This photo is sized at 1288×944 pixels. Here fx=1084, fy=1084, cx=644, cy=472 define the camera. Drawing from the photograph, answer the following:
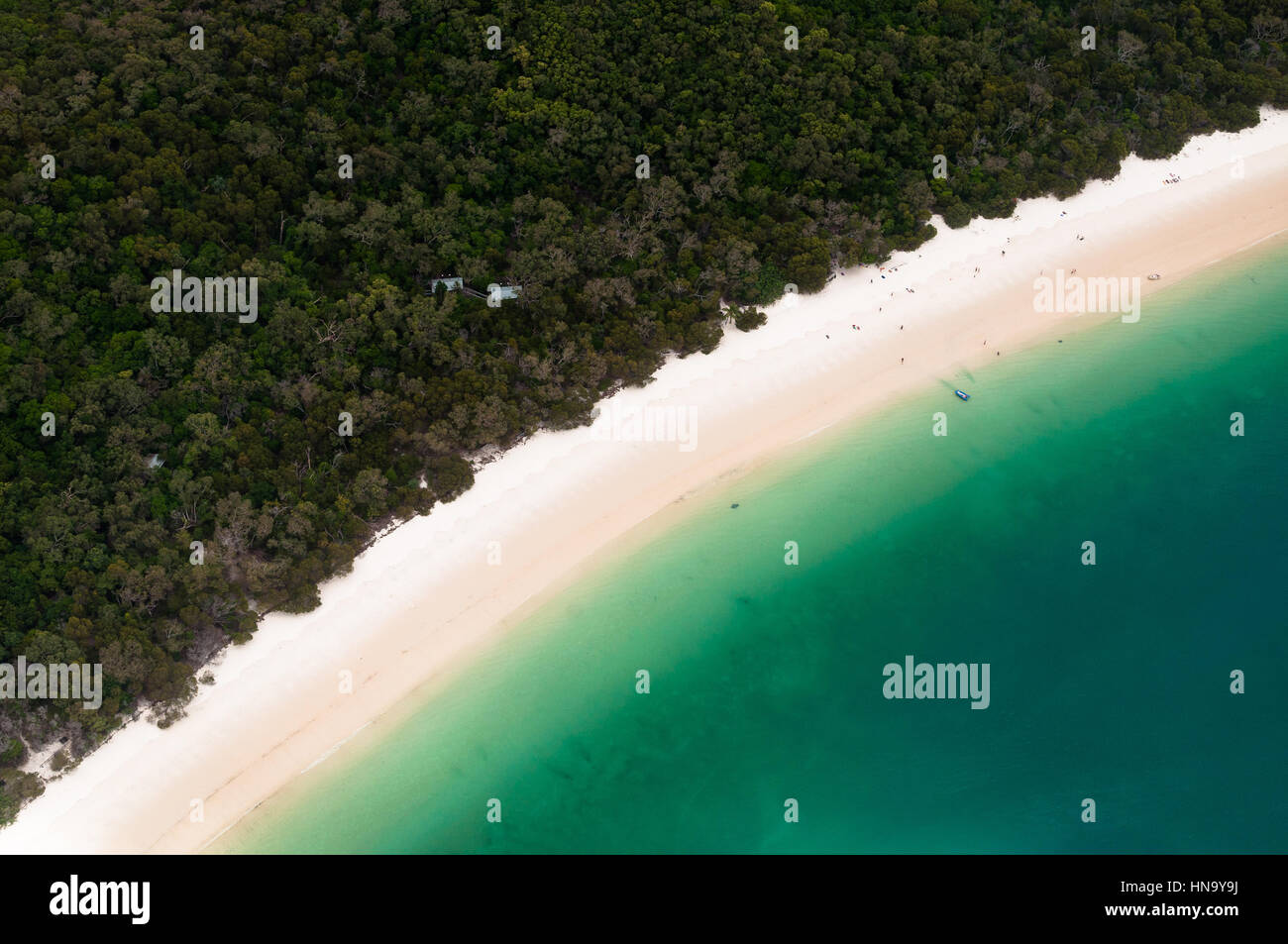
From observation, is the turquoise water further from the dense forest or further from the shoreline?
the dense forest

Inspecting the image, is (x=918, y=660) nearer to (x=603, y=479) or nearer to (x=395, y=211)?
(x=603, y=479)

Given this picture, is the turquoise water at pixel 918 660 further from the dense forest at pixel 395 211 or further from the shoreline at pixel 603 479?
the dense forest at pixel 395 211

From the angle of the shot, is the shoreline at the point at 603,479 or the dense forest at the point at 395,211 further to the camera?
the dense forest at the point at 395,211

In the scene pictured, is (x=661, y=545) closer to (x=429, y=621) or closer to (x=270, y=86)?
(x=429, y=621)

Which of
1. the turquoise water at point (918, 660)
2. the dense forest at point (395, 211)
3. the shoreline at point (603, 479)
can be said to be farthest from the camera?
the dense forest at point (395, 211)

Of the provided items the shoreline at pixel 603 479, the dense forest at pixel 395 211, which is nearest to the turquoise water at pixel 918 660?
the shoreline at pixel 603 479

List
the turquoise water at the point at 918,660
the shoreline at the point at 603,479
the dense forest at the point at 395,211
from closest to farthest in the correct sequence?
the shoreline at the point at 603,479 → the turquoise water at the point at 918,660 → the dense forest at the point at 395,211

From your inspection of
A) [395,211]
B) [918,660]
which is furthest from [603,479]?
[395,211]
